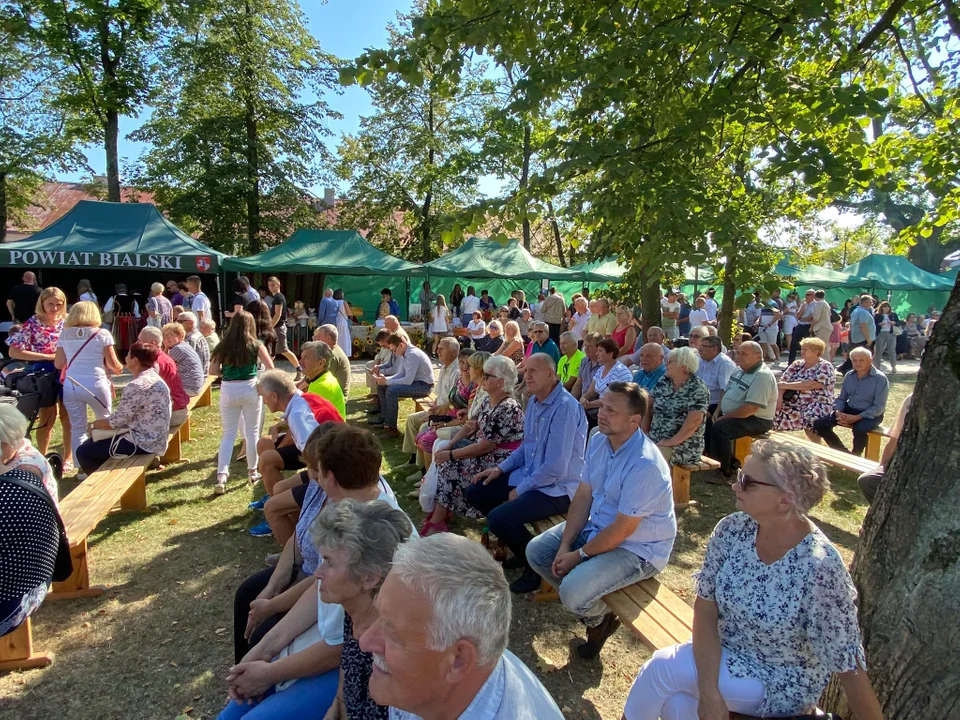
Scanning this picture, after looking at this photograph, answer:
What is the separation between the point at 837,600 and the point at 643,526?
1232mm

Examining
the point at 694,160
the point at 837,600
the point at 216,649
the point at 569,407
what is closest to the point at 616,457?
the point at 569,407

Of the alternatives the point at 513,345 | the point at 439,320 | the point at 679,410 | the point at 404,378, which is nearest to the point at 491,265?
the point at 439,320

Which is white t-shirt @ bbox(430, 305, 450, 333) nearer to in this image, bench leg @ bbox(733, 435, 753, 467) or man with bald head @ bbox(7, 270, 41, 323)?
man with bald head @ bbox(7, 270, 41, 323)

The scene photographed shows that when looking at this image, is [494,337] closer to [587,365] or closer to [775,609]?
[587,365]

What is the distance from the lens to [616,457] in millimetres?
3232

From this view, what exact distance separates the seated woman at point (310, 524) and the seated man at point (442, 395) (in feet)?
10.7

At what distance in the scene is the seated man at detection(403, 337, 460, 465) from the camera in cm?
636

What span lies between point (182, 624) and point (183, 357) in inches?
151

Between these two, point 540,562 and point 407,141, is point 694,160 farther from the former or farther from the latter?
point 407,141

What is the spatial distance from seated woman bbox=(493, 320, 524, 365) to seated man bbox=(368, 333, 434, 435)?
1.03 meters

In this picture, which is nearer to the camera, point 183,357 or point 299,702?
point 299,702

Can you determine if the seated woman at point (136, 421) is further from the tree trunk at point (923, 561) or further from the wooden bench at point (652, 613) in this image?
the tree trunk at point (923, 561)

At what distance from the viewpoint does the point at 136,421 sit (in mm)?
5027

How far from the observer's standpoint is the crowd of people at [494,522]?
1470mm
